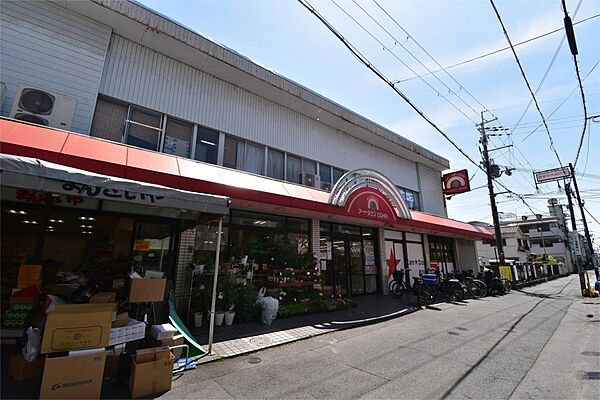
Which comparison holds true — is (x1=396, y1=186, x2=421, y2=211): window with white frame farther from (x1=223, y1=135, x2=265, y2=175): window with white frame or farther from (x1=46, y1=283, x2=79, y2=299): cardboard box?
(x1=46, y1=283, x2=79, y2=299): cardboard box

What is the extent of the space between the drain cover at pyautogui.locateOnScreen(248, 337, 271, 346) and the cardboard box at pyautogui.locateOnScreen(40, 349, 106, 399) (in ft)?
9.07

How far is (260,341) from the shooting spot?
555 cm

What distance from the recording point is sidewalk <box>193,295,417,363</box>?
206 inches

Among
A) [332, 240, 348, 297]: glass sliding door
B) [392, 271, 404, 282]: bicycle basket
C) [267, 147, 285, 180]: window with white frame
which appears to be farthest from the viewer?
[392, 271, 404, 282]: bicycle basket

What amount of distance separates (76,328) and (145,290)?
38.4 inches

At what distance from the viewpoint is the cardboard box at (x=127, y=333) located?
3584 mm

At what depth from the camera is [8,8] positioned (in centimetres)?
614

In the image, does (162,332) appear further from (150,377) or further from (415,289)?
(415,289)

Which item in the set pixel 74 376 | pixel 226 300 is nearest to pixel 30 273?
pixel 74 376

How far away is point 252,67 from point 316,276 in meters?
7.43

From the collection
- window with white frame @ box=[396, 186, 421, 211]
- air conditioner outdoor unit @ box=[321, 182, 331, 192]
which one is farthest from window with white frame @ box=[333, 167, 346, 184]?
window with white frame @ box=[396, 186, 421, 211]

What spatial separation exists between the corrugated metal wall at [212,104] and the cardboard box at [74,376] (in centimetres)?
648

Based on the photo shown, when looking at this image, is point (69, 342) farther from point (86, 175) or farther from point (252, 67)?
point (252, 67)

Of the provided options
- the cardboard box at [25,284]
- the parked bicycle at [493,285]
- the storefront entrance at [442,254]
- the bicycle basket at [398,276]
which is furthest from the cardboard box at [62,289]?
the parked bicycle at [493,285]
